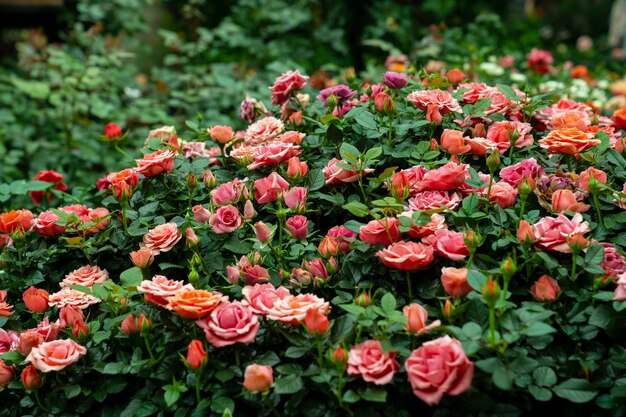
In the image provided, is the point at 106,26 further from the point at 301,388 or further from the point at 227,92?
the point at 301,388

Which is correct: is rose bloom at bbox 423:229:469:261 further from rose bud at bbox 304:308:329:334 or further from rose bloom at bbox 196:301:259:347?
rose bloom at bbox 196:301:259:347

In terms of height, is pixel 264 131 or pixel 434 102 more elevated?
pixel 434 102

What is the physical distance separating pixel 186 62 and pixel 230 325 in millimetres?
3102

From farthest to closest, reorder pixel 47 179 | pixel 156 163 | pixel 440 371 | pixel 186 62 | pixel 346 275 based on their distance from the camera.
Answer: pixel 186 62
pixel 47 179
pixel 156 163
pixel 346 275
pixel 440 371

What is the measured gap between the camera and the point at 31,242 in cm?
182

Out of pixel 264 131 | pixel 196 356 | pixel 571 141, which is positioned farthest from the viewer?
pixel 264 131

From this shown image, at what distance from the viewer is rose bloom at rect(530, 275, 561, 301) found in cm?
129

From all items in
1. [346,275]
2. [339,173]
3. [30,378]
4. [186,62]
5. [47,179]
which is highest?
[339,173]

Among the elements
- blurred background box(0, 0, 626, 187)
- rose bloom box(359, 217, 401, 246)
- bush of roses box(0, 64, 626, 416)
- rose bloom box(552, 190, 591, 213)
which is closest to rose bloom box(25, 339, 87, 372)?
bush of roses box(0, 64, 626, 416)

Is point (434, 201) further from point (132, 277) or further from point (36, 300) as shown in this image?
point (36, 300)

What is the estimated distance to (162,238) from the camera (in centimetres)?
153

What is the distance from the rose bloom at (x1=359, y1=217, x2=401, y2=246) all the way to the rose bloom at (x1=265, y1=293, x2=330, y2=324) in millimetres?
195

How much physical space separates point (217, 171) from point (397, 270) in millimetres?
639

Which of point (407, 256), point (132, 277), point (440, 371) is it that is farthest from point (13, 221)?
point (440, 371)
